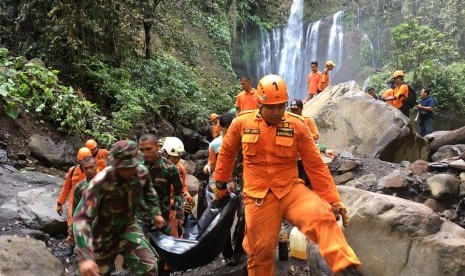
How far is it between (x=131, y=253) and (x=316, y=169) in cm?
172

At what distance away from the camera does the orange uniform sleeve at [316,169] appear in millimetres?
3902

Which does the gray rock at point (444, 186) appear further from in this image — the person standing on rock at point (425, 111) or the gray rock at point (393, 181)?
the person standing on rock at point (425, 111)

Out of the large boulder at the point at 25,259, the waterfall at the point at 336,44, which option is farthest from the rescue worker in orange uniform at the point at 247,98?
the waterfall at the point at 336,44

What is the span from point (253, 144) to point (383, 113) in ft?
19.8

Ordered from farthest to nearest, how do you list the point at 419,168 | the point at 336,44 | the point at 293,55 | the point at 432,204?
the point at 336,44, the point at 293,55, the point at 419,168, the point at 432,204

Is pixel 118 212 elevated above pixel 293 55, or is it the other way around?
pixel 293 55

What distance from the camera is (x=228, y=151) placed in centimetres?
426

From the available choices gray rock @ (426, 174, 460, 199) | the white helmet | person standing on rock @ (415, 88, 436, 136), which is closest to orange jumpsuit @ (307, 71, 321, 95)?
person standing on rock @ (415, 88, 436, 136)

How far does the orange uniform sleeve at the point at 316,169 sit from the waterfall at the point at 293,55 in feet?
69.1

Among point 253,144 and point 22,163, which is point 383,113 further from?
point 22,163

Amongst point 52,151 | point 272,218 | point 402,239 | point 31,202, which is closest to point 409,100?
point 402,239

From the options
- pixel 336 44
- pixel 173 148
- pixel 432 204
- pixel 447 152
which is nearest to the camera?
pixel 173 148

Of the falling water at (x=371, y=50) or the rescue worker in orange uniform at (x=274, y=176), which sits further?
the falling water at (x=371, y=50)

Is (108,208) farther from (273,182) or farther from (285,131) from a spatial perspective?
(285,131)
